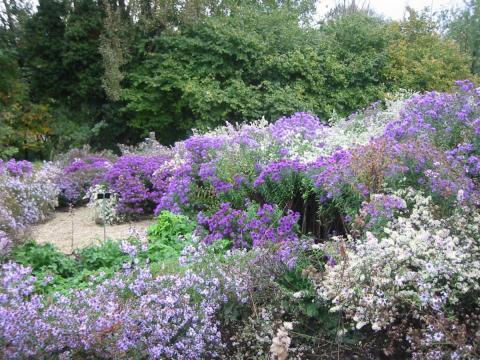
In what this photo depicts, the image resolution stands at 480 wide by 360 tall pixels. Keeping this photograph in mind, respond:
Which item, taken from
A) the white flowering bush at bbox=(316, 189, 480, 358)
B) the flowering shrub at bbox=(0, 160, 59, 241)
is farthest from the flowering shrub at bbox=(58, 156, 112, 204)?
the white flowering bush at bbox=(316, 189, 480, 358)

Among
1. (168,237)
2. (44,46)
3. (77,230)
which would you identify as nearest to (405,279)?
→ (168,237)

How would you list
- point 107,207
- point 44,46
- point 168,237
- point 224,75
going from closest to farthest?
point 168,237, point 107,207, point 224,75, point 44,46

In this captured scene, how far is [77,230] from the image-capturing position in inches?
276

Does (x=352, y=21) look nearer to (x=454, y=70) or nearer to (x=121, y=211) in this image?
(x=454, y=70)

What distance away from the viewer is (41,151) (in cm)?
1509

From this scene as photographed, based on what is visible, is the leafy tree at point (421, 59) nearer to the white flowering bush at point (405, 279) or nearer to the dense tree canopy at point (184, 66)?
the dense tree canopy at point (184, 66)

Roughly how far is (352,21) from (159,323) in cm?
1416

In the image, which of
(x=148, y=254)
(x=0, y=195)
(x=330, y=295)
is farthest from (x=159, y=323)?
(x=0, y=195)

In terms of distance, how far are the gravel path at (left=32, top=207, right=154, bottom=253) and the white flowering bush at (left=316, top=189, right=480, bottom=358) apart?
3173mm

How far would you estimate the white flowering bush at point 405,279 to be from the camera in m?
3.10

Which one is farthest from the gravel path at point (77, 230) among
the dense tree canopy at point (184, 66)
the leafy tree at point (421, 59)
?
the leafy tree at point (421, 59)

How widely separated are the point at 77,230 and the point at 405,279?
5105mm

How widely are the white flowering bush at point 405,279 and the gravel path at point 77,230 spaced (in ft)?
10.4

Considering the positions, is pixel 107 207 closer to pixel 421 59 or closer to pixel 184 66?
pixel 184 66
